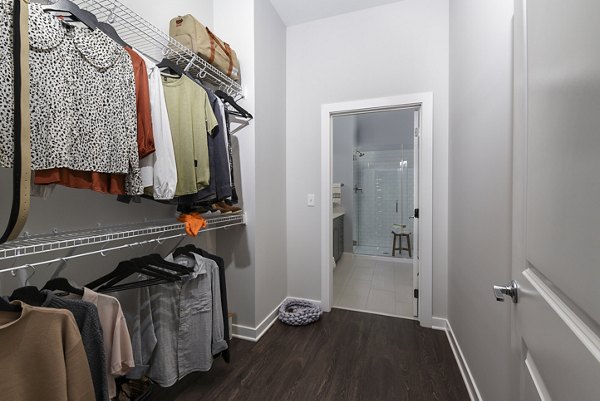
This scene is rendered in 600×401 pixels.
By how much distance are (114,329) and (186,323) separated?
15.8 inches

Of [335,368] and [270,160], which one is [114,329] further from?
[270,160]

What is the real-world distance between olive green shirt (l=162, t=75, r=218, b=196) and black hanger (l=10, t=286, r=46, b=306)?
2.03 ft

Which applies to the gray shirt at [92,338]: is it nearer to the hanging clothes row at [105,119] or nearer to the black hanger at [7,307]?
the black hanger at [7,307]

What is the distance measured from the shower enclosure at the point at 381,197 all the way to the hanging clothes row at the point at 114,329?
11.9 ft

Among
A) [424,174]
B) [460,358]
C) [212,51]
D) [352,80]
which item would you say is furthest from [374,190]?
[212,51]

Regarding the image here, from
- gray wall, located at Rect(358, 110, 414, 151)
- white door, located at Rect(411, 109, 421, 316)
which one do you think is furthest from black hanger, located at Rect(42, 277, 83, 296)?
gray wall, located at Rect(358, 110, 414, 151)

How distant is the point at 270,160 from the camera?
2.30 metres

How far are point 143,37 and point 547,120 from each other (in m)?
2.00

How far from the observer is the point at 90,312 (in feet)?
3.14

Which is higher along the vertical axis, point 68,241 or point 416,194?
point 416,194

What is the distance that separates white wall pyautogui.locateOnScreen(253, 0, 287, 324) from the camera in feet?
6.98

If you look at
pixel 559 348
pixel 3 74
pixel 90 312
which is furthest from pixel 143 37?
pixel 559 348

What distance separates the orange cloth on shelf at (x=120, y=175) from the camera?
87cm

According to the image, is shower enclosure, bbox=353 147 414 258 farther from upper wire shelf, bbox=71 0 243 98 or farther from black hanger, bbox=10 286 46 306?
black hanger, bbox=10 286 46 306
